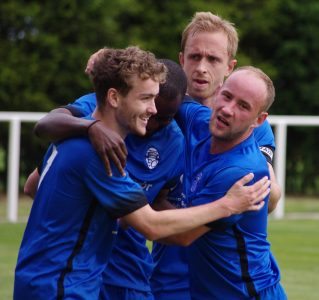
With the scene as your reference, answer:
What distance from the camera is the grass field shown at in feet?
32.4

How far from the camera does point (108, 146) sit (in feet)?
15.4

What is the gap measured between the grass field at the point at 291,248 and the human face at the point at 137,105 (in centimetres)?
444

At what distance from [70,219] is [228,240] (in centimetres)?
89

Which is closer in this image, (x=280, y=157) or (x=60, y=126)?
(x=60, y=126)

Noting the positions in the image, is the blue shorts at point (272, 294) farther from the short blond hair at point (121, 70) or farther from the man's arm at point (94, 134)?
the short blond hair at point (121, 70)

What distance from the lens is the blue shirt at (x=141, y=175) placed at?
5.52 m

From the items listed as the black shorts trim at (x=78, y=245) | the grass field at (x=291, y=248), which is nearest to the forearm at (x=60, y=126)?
the black shorts trim at (x=78, y=245)

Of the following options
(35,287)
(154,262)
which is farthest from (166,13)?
(35,287)

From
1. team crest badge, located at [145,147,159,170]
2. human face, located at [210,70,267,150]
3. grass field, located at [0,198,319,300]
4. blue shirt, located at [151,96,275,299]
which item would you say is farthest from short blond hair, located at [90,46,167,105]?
grass field, located at [0,198,319,300]

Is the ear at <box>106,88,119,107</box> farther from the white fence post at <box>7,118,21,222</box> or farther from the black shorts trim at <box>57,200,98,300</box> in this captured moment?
the white fence post at <box>7,118,21,222</box>

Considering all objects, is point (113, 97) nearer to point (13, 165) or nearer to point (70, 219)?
→ point (70, 219)

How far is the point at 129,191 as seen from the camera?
480 cm

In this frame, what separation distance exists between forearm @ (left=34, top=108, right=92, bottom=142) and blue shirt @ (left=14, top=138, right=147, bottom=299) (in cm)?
5

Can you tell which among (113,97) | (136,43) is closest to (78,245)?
(113,97)
